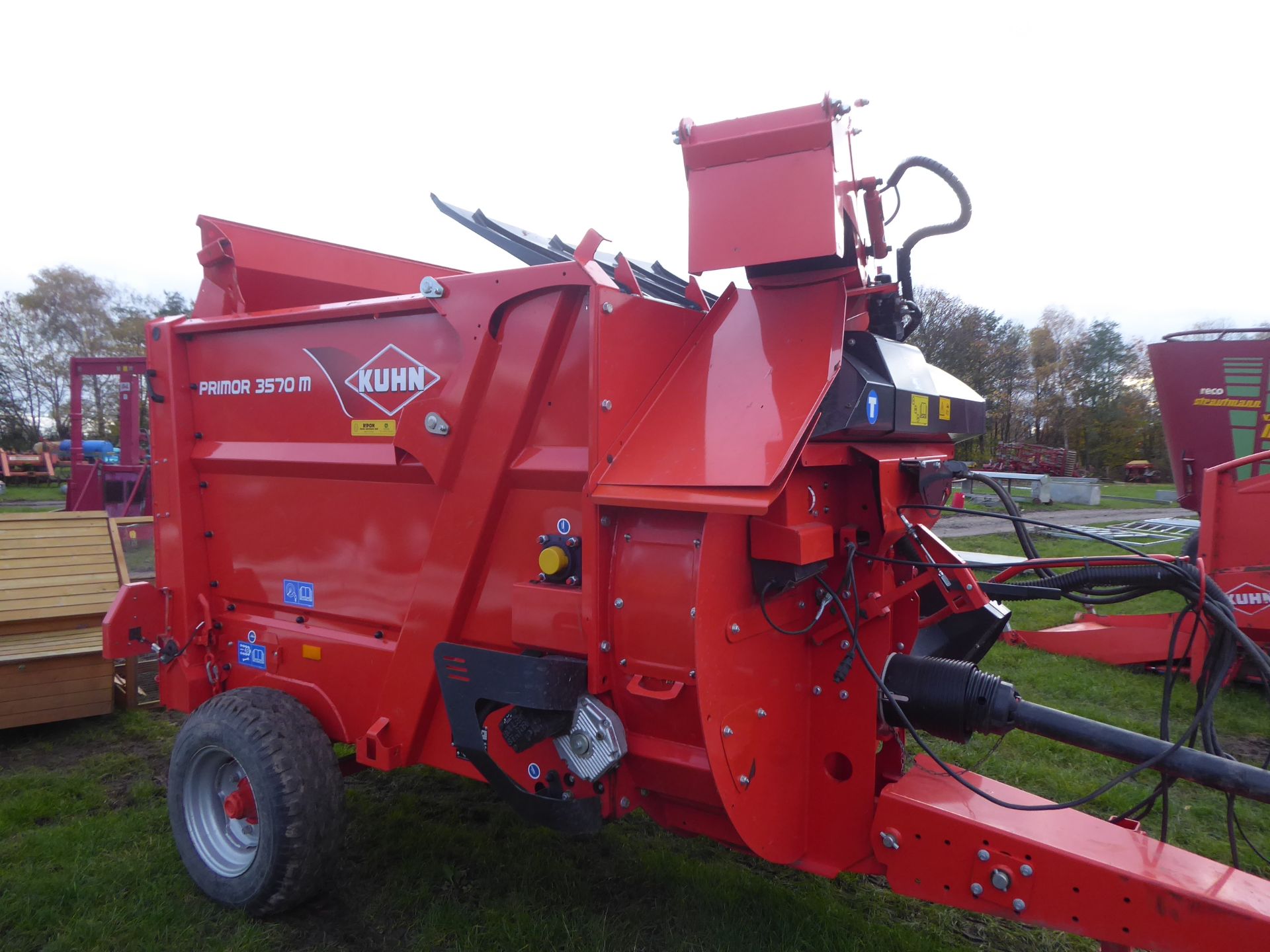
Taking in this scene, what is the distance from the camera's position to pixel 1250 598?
5.12m

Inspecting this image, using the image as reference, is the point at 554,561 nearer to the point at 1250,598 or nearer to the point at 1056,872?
the point at 1056,872

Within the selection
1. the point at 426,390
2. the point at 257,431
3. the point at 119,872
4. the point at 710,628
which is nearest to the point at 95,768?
the point at 119,872

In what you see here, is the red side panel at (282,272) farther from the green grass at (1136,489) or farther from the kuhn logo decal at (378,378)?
the green grass at (1136,489)

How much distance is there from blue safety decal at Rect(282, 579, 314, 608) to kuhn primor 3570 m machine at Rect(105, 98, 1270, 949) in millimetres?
14

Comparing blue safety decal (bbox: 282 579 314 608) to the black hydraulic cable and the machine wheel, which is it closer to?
the machine wheel

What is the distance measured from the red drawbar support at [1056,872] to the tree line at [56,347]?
3566cm

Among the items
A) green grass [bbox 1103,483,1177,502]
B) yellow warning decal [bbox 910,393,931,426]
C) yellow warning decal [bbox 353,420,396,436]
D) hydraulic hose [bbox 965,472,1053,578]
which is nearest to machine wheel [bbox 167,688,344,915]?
yellow warning decal [bbox 353,420,396,436]

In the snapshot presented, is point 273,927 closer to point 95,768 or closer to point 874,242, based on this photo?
point 95,768

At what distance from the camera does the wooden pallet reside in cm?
491

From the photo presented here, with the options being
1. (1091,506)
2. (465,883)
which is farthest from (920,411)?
(1091,506)

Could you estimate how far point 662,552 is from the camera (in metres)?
2.17

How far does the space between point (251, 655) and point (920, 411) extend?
292 cm

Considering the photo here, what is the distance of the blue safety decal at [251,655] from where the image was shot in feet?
11.1

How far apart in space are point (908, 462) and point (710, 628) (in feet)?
3.07
